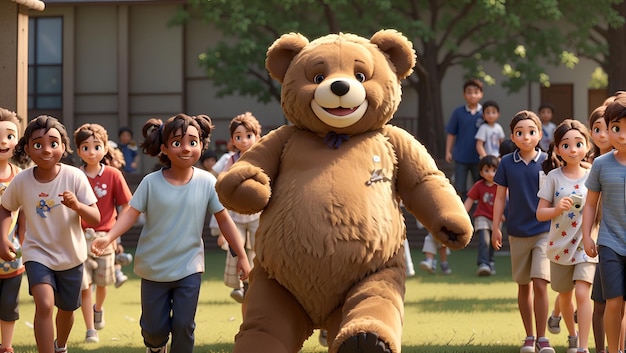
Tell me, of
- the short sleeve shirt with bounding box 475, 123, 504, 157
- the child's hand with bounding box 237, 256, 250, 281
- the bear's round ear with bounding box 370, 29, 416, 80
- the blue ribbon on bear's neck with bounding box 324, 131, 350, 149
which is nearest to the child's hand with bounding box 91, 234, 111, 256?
the child's hand with bounding box 237, 256, 250, 281

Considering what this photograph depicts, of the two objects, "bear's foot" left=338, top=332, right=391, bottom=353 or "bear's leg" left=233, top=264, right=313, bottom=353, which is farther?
"bear's leg" left=233, top=264, right=313, bottom=353

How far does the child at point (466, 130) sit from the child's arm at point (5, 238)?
7.65 metres

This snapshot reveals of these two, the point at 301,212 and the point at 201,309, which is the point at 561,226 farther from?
the point at 201,309

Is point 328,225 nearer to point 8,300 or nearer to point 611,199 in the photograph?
point 611,199

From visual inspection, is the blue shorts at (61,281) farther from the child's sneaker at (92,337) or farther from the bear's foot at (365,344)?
the bear's foot at (365,344)

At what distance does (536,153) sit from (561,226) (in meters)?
0.93

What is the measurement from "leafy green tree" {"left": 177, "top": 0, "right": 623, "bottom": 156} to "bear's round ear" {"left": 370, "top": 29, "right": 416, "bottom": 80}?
485 inches

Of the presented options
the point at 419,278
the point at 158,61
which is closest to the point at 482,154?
the point at 419,278

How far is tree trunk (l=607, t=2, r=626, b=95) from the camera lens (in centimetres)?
2038

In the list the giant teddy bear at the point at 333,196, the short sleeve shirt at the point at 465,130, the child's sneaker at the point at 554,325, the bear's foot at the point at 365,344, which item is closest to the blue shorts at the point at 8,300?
the giant teddy bear at the point at 333,196

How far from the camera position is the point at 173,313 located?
A: 21.5 feet

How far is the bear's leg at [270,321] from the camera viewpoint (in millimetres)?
5312

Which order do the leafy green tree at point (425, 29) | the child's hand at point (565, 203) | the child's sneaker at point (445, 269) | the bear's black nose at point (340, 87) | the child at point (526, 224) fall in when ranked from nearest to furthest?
1. the bear's black nose at point (340, 87)
2. the child's hand at point (565, 203)
3. the child at point (526, 224)
4. the child's sneaker at point (445, 269)
5. the leafy green tree at point (425, 29)

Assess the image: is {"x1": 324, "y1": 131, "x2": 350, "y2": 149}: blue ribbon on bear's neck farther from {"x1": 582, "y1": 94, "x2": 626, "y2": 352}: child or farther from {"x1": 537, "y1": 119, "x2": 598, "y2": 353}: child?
{"x1": 537, "y1": 119, "x2": 598, "y2": 353}: child
